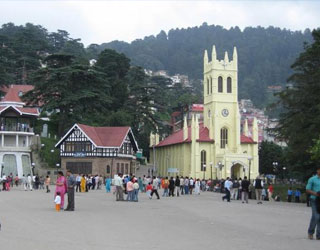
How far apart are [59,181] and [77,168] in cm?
4504

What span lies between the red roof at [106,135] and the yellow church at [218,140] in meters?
11.6

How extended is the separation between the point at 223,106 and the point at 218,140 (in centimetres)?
542

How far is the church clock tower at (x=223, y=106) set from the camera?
79.7 meters

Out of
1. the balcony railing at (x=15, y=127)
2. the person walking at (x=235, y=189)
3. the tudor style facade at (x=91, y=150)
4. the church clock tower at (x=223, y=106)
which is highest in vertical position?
the church clock tower at (x=223, y=106)

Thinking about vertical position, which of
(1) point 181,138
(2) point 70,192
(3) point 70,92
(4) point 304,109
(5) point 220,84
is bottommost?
(2) point 70,192

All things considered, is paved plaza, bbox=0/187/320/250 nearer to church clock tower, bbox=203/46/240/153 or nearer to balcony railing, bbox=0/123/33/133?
balcony railing, bbox=0/123/33/133

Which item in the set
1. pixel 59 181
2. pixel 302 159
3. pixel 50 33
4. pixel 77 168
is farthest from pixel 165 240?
pixel 50 33

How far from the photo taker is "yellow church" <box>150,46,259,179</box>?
77.1 metres

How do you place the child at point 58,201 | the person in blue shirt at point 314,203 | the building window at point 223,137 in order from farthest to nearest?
the building window at point 223,137, the child at point 58,201, the person in blue shirt at point 314,203

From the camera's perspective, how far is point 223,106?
81438 mm

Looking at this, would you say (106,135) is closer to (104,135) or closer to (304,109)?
(104,135)

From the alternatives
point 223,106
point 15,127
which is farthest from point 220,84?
point 15,127

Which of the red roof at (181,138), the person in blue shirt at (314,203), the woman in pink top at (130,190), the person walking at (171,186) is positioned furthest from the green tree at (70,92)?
the person in blue shirt at (314,203)

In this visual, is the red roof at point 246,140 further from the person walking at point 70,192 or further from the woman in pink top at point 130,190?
the person walking at point 70,192
